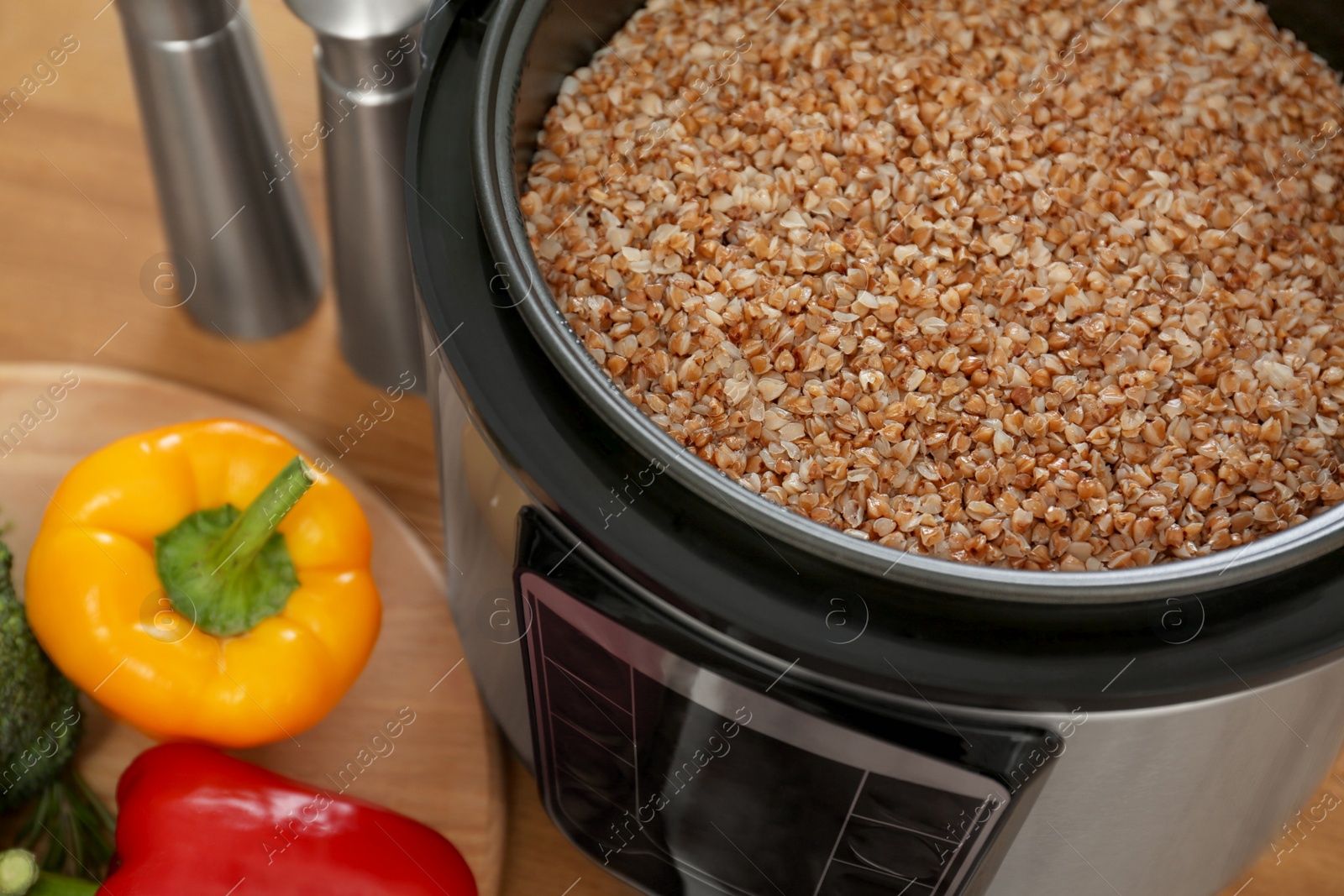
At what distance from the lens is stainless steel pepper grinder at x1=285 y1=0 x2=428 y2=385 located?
0.97m

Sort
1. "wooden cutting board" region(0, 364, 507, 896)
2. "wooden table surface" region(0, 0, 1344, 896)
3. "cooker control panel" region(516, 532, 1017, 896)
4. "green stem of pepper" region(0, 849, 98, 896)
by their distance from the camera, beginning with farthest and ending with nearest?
"wooden table surface" region(0, 0, 1344, 896) → "wooden cutting board" region(0, 364, 507, 896) → "green stem of pepper" region(0, 849, 98, 896) → "cooker control panel" region(516, 532, 1017, 896)

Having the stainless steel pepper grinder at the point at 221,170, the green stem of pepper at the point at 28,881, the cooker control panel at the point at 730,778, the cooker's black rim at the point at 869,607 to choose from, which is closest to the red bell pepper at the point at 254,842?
the green stem of pepper at the point at 28,881

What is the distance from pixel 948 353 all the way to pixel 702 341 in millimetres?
166

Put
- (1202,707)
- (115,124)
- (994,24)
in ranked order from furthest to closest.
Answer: (115,124)
(994,24)
(1202,707)

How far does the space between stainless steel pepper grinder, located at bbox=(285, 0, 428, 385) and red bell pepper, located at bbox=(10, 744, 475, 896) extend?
41cm

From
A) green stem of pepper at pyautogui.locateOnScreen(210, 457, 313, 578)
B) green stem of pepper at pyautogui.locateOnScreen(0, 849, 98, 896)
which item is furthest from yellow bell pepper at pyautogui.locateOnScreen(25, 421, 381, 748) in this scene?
green stem of pepper at pyautogui.locateOnScreen(0, 849, 98, 896)

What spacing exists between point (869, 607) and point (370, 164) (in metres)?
0.66

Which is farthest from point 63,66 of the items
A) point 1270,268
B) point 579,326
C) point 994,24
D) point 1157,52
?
point 1270,268

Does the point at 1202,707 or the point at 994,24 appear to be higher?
the point at 994,24

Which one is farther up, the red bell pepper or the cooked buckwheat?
the cooked buckwheat

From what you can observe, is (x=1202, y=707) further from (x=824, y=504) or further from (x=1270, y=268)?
(x=1270, y=268)

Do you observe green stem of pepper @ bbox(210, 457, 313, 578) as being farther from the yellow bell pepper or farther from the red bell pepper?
the red bell pepper

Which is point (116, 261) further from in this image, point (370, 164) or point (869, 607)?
point (869, 607)

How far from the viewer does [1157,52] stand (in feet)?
3.26
